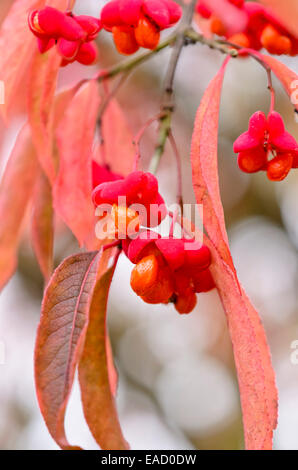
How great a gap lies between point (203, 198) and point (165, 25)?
0.28 meters

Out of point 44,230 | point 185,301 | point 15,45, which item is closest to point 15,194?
point 44,230

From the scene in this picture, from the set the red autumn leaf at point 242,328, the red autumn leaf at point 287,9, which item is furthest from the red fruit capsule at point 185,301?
the red autumn leaf at point 287,9

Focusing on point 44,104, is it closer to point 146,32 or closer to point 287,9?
point 146,32

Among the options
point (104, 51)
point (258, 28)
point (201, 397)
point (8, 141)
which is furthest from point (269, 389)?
point (201, 397)

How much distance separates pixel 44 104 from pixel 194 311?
6.32 feet

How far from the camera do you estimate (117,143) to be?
3.96 ft

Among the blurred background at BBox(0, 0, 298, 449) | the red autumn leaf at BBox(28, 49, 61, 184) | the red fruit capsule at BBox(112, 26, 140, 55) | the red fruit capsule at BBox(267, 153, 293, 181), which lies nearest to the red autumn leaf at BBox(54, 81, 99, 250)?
the red autumn leaf at BBox(28, 49, 61, 184)

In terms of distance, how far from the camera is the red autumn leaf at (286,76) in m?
0.66

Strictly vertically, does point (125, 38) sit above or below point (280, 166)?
above

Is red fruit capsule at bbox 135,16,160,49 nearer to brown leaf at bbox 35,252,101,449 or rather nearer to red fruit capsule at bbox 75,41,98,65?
red fruit capsule at bbox 75,41,98,65

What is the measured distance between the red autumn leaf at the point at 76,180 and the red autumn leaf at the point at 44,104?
20 millimetres

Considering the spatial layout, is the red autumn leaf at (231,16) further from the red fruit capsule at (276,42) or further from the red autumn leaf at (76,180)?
the red autumn leaf at (76,180)

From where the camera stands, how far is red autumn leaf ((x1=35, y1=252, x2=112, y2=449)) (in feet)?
2.04

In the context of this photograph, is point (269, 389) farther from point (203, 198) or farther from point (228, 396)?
point (228, 396)
